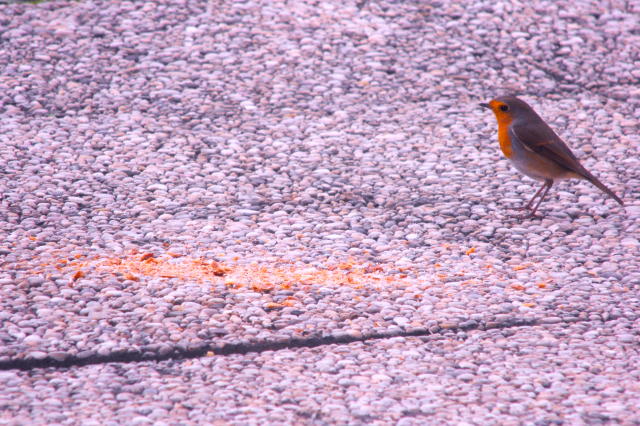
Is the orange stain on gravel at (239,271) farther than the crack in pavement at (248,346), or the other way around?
the orange stain on gravel at (239,271)

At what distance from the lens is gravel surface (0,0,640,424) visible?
12.7ft

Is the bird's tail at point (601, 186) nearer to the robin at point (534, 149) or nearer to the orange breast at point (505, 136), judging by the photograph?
the robin at point (534, 149)

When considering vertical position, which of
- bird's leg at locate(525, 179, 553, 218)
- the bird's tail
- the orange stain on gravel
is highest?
the bird's tail

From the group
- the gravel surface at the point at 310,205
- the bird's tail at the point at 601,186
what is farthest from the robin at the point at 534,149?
the gravel surface at the point at 310,205

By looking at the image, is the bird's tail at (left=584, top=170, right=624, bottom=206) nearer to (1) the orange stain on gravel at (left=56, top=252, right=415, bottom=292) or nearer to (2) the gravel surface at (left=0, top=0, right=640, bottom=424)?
(2) the gravel surface at (left=0, top=0, right=640, bottom=424)

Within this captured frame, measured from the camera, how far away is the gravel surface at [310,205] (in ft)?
12.7

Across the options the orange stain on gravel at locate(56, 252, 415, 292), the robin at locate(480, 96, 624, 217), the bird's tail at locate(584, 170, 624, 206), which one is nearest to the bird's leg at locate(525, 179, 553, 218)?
the robin at locate(480, 96, 624, 217)

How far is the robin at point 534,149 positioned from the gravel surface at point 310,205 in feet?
0.68

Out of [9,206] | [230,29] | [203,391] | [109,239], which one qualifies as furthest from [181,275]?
[230,29]

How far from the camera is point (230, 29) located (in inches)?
305

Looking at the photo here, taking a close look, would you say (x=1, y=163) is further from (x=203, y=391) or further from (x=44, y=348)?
(x=203, y=391)

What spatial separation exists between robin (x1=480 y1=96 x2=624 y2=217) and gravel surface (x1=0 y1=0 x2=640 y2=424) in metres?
0.21

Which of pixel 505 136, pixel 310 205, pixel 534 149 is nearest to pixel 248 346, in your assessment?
pixel 310 205

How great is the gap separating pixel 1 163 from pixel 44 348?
229 cm
